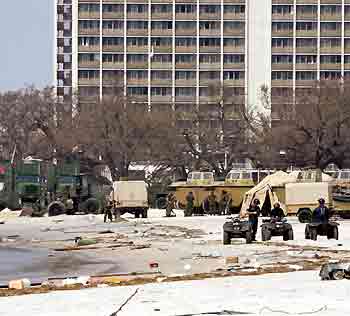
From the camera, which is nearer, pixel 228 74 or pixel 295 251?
pixel 295 251

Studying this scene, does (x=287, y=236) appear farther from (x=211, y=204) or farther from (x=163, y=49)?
(x=163, y=49)

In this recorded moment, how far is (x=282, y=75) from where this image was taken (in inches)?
6073

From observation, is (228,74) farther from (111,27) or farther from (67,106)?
(67,106)

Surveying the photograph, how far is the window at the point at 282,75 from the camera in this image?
154m

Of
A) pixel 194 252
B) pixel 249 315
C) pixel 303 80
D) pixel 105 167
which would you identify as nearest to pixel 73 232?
pixel 194 252

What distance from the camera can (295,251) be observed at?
29.3 metres

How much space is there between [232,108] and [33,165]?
40.1 meters

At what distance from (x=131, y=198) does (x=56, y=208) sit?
5.05 metres

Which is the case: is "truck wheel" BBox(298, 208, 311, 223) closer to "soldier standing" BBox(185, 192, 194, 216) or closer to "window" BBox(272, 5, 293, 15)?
"soldier standing" BBox(185, 192, 194, 216)

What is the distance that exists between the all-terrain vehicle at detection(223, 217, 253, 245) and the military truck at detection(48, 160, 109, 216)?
29620mm

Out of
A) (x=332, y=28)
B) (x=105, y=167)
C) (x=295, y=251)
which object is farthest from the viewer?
(x=332, y=28)

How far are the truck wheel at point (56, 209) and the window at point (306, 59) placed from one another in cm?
9569

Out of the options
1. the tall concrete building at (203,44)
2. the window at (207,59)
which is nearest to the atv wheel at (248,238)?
the tall concrete building at (203,44)

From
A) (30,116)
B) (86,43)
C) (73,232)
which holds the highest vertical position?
(86,43)
